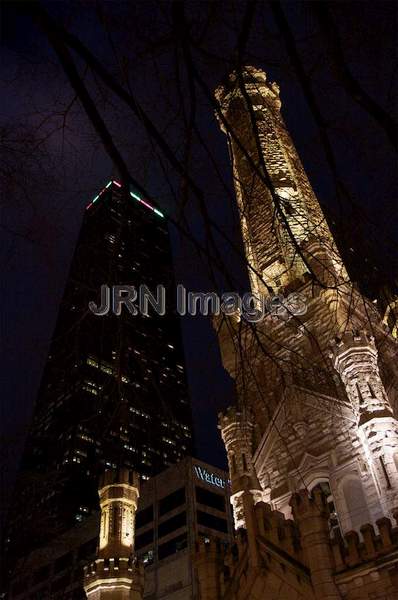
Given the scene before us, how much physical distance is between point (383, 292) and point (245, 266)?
2.93 m

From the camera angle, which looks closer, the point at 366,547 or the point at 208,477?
the point at 366,547

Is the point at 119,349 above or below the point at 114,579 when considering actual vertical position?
below

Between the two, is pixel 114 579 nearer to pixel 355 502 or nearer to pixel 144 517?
pixel 355 502

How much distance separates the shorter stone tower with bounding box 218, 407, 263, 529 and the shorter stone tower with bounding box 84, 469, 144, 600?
417 cm

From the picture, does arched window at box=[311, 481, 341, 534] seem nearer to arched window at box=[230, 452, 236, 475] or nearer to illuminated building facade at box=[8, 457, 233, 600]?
arched window at box=[230, 452, 236, 475]

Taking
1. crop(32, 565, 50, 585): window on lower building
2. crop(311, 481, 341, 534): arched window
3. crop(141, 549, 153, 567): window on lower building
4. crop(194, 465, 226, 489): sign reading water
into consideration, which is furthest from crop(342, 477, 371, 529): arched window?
crop(32, 565, 50, 585): window on lower building

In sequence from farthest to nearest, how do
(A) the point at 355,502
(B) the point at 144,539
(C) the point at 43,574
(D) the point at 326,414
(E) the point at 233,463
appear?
(C) the point at 43,574 < (B) the point at 144,539 < (E) the point at 233,463 < (D) the point at 326,414 < (A) the point at 355,502

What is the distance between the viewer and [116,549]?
794 inches

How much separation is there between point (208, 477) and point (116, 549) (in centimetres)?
3569

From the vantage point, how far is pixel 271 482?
2070cm

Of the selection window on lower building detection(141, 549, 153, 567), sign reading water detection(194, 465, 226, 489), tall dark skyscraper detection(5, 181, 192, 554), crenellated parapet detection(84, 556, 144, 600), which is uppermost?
sign reading water detection(194, 465, 226, 489)

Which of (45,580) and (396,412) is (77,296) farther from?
(45,580)

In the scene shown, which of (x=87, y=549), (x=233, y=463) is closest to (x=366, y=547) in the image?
(x=233, y=463)

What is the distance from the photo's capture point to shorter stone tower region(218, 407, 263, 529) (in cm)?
2039
